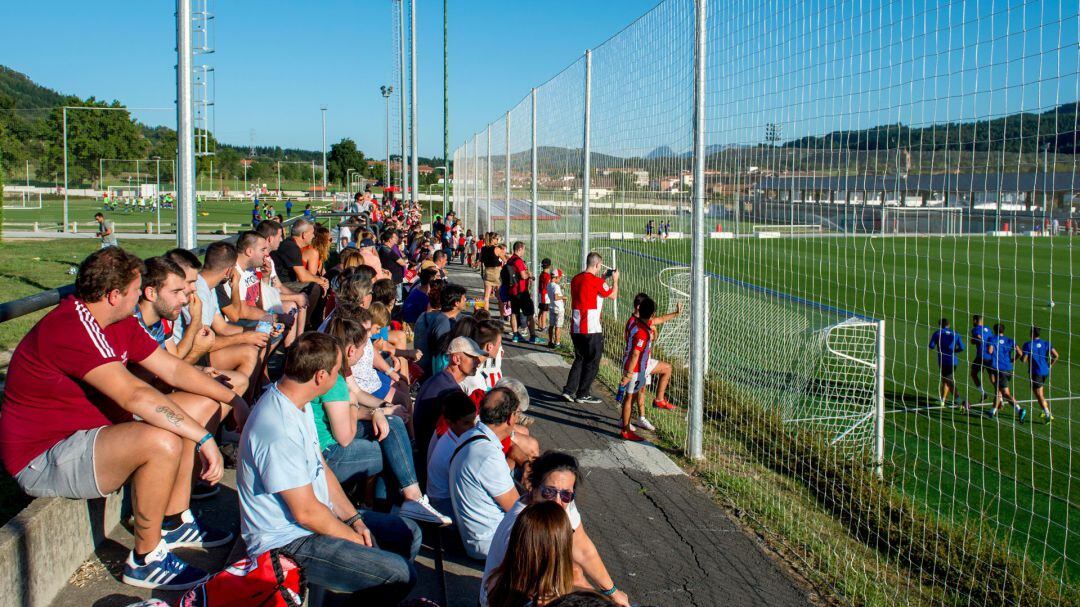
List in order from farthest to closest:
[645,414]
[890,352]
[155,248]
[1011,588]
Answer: [155,248] < [890,352] < [645,414] < [1011,588]

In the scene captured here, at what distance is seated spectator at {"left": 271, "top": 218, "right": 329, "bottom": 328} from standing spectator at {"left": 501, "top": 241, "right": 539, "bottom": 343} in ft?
Answer: 11.4

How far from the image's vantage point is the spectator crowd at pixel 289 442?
12.3ft

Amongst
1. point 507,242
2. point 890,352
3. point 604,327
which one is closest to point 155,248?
point 507,242

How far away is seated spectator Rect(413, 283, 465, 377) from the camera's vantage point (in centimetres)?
701

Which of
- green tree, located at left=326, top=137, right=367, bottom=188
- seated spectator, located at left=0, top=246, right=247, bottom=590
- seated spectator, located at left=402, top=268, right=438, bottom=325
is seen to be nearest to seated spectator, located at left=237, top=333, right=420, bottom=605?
seated spectator, located at left=0, top=246, right=247, bottom=590

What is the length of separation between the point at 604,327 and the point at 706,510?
7305 mm

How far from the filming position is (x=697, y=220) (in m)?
6.94

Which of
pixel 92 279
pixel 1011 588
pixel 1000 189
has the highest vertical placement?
pixel 1000 189

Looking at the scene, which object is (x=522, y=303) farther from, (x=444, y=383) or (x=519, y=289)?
(x=444, y=383)

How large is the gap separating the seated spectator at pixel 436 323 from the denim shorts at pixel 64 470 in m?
3.33

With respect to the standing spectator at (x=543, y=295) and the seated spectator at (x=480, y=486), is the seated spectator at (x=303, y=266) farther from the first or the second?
the seated spectator at (x=480, y=486)

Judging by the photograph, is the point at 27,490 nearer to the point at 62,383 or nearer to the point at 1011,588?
the point at 62,383

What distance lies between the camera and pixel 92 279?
388 cm

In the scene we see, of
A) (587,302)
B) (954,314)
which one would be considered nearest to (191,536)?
(954,314)
